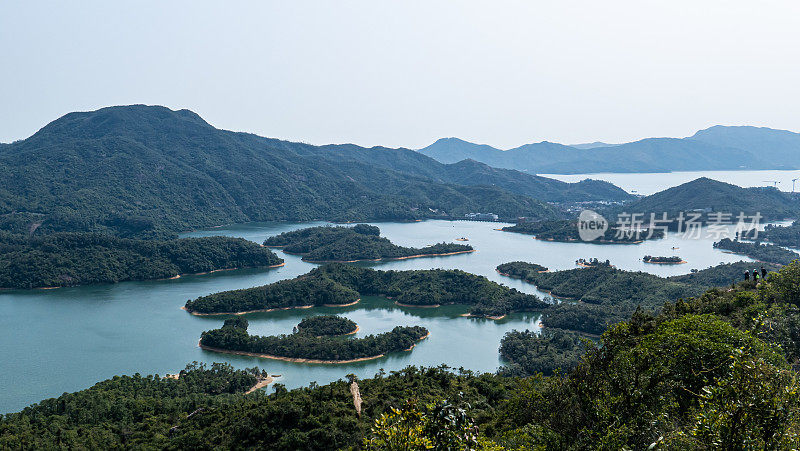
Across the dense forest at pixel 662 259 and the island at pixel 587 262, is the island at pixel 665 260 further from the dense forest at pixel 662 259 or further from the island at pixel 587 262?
the island at pixel 587 262

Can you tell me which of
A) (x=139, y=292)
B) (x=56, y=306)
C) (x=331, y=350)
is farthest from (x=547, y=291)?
(x=56, y=306)

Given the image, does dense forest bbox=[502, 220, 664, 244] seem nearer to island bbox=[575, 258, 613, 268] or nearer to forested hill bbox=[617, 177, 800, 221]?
forested hill bbox=[617, 177, 800, 221]

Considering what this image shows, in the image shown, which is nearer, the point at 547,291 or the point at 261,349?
the point at 261,349

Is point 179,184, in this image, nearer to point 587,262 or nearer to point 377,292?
point 377,292

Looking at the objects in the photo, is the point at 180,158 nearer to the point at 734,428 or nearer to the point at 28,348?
the point at 28,348

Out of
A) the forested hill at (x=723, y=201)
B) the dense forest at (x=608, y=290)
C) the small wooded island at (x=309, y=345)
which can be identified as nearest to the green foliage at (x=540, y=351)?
the dense forest at (x=608, y=290)

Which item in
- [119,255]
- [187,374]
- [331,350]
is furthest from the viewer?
[119,255]

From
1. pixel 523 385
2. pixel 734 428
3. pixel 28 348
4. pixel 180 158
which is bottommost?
pixel 28 348
